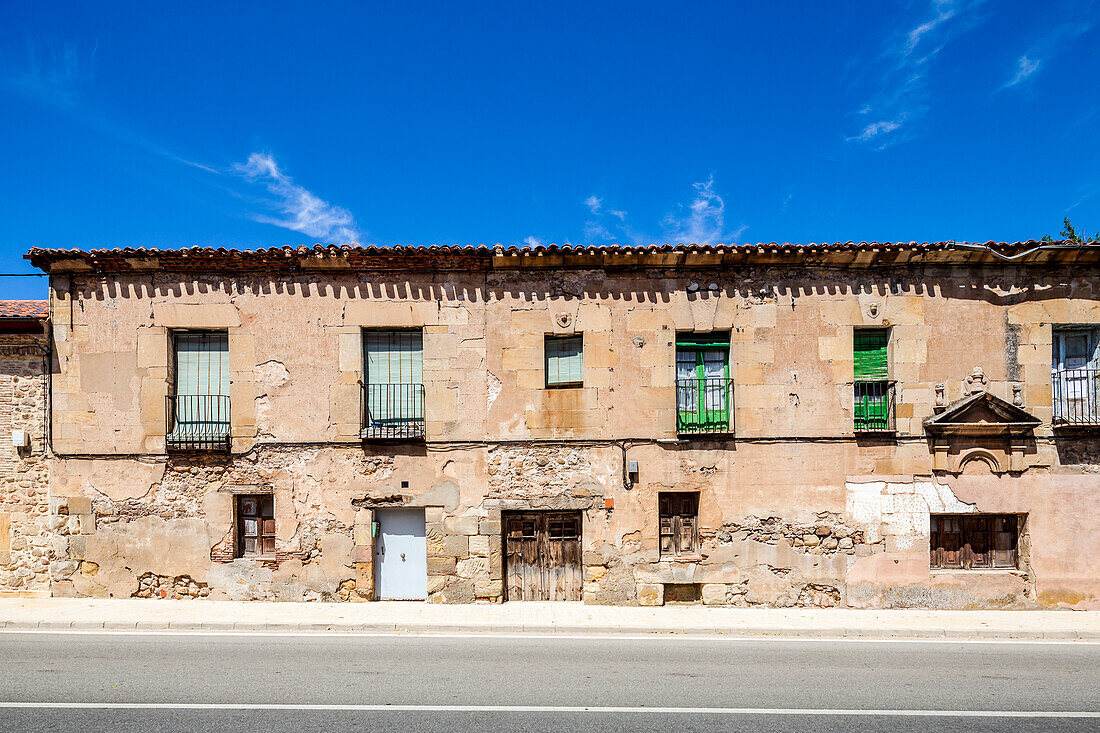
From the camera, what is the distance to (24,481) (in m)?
11.2

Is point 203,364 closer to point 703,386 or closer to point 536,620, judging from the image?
point 536,620

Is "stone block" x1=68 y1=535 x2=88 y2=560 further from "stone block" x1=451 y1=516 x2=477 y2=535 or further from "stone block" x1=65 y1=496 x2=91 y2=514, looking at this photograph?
"stone block" x1=451 y1=516 x2=477 y2=535

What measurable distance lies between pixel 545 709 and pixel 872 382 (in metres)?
8.16

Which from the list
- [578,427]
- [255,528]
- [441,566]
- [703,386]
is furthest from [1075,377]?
[255,528]

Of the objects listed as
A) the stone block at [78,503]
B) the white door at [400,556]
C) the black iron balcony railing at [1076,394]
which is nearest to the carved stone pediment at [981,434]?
the black iron balcony railing at [1076,394]

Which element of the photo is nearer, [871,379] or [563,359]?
[871,379]

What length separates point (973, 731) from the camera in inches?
224

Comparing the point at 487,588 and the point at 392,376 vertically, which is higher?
the point at 392,376

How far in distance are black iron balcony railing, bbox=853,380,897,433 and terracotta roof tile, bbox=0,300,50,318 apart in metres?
14.4

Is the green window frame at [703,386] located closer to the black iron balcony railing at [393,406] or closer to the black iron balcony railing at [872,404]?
the black iron balcony railing at [872,404]

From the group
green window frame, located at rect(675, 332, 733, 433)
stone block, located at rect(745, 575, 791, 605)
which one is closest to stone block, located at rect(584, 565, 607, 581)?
stone block, located at rect(745, 575, 791, 605)

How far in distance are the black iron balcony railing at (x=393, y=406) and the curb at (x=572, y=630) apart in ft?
10.9

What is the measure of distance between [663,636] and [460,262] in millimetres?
6826

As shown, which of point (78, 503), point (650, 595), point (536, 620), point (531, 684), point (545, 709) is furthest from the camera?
point (78, 503)
